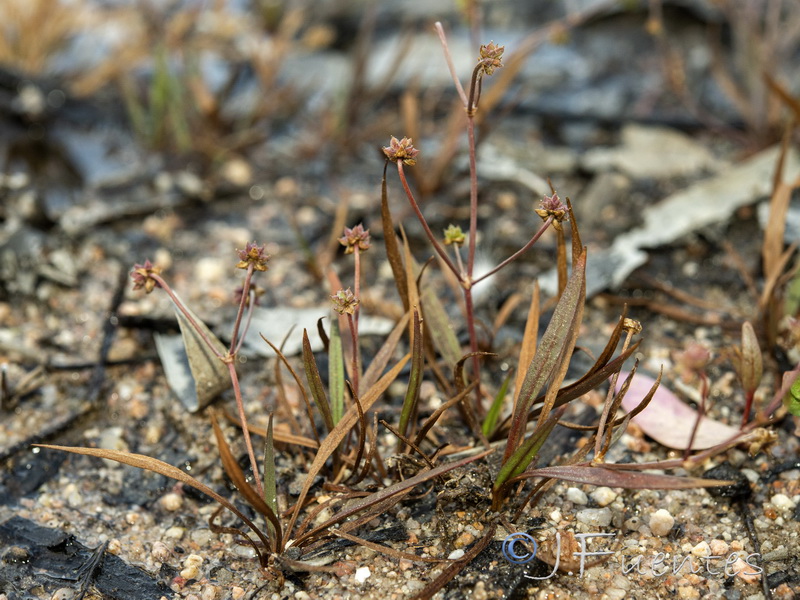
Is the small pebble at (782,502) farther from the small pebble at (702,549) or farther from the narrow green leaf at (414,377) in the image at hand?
the narrow green leaf at (414,377)

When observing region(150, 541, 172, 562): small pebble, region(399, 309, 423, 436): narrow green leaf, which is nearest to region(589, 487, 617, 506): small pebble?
region(399, 309, 423, 436): narrow green leaf

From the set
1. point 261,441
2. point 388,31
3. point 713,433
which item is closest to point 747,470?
point 713,433

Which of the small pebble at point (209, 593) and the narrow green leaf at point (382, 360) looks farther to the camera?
the narrow green leaf at point (382, 360)

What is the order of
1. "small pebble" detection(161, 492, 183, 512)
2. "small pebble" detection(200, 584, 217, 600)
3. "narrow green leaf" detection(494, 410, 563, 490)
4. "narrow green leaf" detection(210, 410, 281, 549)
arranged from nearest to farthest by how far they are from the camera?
"narrow green leaf" detection(210, 410, 281, 549) < "narrow green leaf" detection(494, 410, 563, 490) < "small pebble" detection(200, 584, 217, 600) < "small pebble" detection(161, 492, 183, 512)

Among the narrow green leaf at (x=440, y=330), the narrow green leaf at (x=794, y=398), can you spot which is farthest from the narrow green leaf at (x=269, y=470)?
the narrow green leaf at (x=794, y=398)

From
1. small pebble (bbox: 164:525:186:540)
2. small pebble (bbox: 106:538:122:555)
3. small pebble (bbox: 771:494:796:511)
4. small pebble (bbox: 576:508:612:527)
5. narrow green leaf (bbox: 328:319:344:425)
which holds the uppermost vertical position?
narrow green leaf (bbox: 328:319:344:425)

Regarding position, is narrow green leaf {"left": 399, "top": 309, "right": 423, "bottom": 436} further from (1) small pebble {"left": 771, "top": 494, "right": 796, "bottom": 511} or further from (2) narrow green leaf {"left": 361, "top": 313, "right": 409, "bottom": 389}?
(1) small pebble {"left": 771, "top": 494, "right": 796, "bottom": 511}
